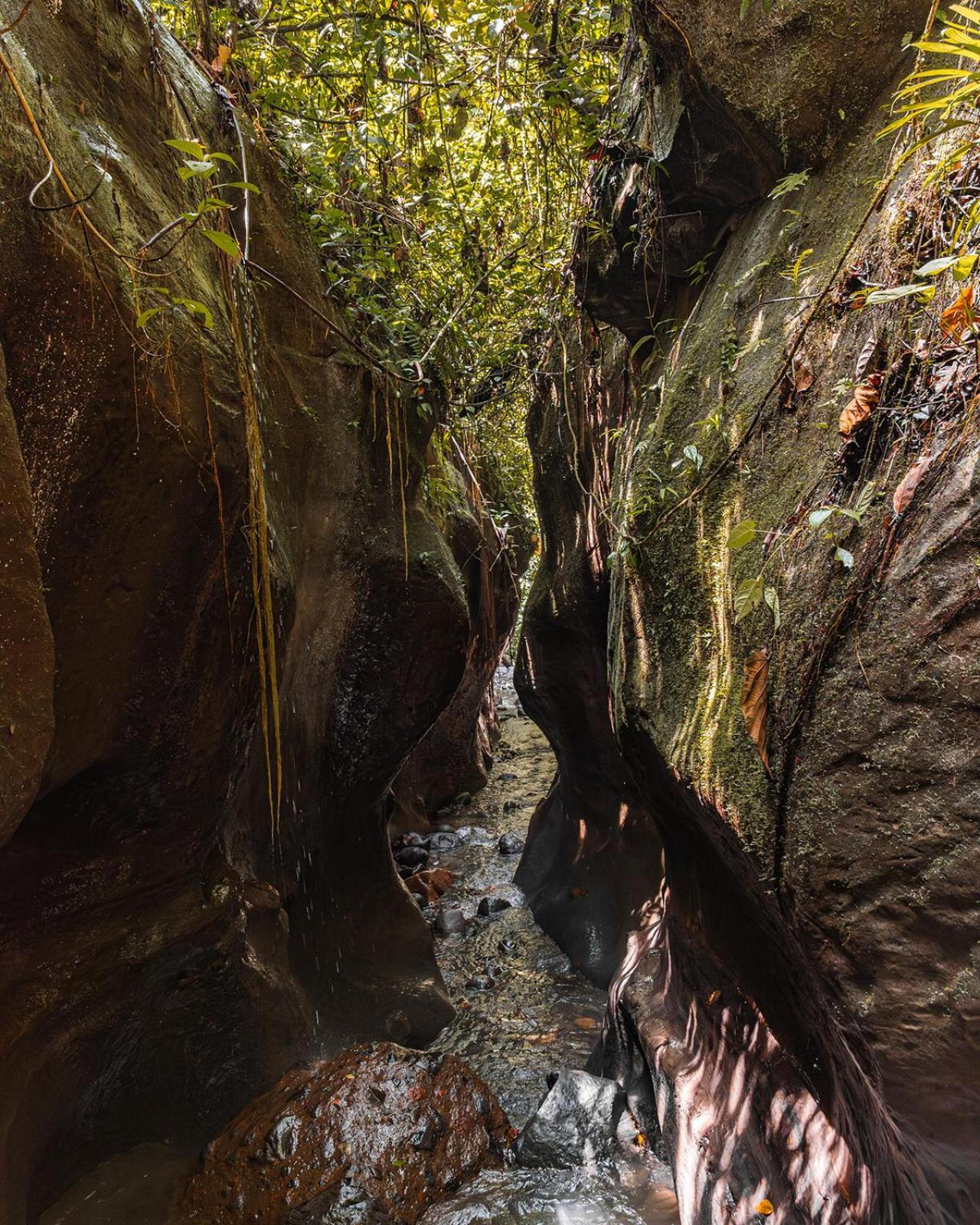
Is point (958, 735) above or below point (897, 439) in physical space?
below

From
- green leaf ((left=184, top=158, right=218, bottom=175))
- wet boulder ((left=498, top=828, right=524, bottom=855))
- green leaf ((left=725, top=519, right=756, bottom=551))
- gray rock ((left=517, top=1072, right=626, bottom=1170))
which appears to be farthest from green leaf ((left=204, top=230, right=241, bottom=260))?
wet boulder ((left=498, top=828, right=524, bottom=855))

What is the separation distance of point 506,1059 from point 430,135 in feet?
21.7

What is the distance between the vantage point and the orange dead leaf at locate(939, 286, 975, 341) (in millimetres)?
2039

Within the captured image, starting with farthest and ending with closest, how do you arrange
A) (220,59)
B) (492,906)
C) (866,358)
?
(492,906) → (220,59) → (866,358)

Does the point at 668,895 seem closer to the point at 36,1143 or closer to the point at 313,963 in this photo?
the point at 313,963

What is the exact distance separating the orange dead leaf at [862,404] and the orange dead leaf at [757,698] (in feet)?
2.80

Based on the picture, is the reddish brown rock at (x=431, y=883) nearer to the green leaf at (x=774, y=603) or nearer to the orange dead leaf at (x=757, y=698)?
the orange dead leaf at (x=757, y=698)

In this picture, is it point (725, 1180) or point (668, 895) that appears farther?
point (668, 895)

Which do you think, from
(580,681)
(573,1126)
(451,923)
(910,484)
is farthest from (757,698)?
(451,923)

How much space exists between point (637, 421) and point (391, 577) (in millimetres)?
2109

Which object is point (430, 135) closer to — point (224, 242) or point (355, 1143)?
point (224, 242)

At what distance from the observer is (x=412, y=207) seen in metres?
6.08

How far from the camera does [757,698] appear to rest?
2.72m

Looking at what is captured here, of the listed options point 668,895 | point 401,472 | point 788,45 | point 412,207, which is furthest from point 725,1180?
point 412,207
